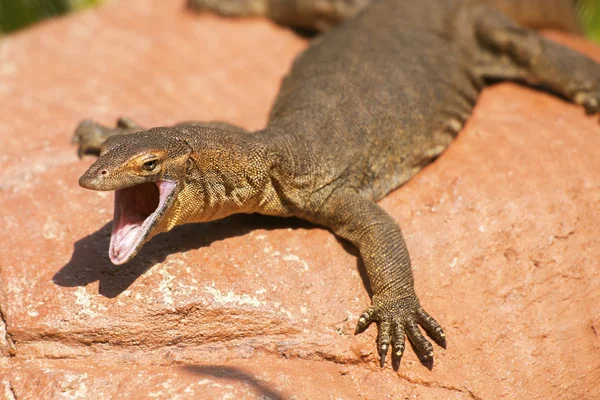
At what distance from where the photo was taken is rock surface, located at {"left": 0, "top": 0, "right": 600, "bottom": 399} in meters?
5.27

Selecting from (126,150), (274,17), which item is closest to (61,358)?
(126,150)

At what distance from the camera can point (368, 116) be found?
22.5 feet

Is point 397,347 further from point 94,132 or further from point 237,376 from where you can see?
point 94,132

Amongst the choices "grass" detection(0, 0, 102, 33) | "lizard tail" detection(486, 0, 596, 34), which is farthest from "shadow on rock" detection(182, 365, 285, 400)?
"grass" detection(0, 0, 102, 33)

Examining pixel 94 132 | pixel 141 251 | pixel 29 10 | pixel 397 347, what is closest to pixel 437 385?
pixel 397 347

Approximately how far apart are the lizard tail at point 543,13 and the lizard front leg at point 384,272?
4.69 m

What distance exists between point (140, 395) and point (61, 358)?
80 cm

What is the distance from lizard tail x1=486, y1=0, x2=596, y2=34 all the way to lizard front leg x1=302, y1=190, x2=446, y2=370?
15.4ft

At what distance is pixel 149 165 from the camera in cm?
516

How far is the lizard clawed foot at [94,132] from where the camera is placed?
707cm

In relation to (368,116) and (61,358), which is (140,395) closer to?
(61,358)

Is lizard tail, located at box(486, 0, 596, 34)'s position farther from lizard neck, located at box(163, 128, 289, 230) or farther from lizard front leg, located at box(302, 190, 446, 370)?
lizard neck, located at box(163, 128, 289, 230)

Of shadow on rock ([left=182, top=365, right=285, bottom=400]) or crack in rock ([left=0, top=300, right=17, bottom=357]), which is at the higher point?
shadow on rock ([left=182, top=365, right=285, bottom=400])

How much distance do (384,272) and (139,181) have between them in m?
2.04
